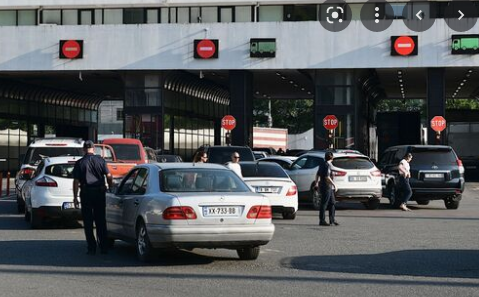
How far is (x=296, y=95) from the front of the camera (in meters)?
73.4

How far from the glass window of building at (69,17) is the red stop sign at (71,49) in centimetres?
225

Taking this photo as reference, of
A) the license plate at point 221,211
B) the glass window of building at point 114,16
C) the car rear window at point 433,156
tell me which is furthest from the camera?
the glass window of building at point 114,16

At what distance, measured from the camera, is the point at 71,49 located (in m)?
51.4

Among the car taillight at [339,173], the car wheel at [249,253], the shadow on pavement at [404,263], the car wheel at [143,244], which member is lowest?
the shadow on pavement at [404,263]

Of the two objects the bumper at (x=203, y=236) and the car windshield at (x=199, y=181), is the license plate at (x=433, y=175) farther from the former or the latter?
the bumper at (x=203, y=236)

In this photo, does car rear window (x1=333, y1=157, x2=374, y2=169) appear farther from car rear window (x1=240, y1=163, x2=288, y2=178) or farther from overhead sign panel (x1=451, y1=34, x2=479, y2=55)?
overhead sign panel (x1=451, y1=34, x2=479, y2=55)

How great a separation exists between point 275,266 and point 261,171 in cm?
1016

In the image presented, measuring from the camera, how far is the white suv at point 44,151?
24.3m

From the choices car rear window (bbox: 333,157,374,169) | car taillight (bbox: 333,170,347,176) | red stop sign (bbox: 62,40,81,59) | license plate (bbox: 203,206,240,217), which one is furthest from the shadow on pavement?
red stop sign (bbox: 62,40,81,59)

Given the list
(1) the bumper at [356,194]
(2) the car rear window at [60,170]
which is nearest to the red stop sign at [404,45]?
(1) the bumper at [356,194]

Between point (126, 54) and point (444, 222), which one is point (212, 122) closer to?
point (126, 54)

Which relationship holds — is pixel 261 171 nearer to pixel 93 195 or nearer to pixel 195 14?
pixel 93 195

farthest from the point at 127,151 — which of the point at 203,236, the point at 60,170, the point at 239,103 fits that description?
the point at 239,103

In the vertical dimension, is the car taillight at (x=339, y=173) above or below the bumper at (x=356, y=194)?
above
